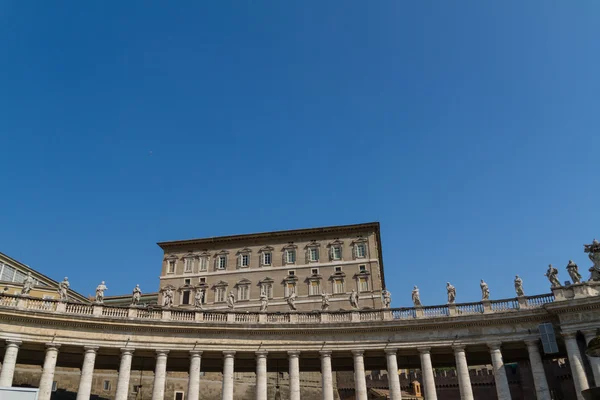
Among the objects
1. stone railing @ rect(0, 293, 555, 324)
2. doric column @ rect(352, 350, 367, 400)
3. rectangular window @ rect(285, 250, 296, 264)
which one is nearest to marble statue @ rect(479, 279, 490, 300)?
stone railing @ rect(0, 293, 555, 324)

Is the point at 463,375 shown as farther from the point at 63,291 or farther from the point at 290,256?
the point at 290,256

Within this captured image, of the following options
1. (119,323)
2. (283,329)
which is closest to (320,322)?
(283,329)

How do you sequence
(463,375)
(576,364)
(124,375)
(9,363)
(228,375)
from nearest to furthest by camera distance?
(9,363) → (576,364) → (124,375) → (463,375) → (228,375)

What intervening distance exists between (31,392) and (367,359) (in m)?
31.0

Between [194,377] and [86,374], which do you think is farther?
[194,377]

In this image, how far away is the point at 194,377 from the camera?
38000 mm

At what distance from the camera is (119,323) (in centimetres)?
3794

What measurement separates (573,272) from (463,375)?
11.8 metres

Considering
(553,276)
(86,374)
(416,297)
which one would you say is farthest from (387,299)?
(86,374)

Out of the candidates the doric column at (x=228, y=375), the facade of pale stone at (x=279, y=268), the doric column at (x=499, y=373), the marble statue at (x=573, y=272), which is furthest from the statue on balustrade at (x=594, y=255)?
the facade of pale stone at (x=279, y=268)

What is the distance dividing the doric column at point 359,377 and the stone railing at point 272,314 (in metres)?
2.79

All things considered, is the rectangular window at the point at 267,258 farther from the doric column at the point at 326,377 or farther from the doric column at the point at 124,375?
the doric column at the point at 124,375

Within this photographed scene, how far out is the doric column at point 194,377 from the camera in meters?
37.5

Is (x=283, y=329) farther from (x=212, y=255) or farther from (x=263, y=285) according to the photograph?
(x=212, y=255)
